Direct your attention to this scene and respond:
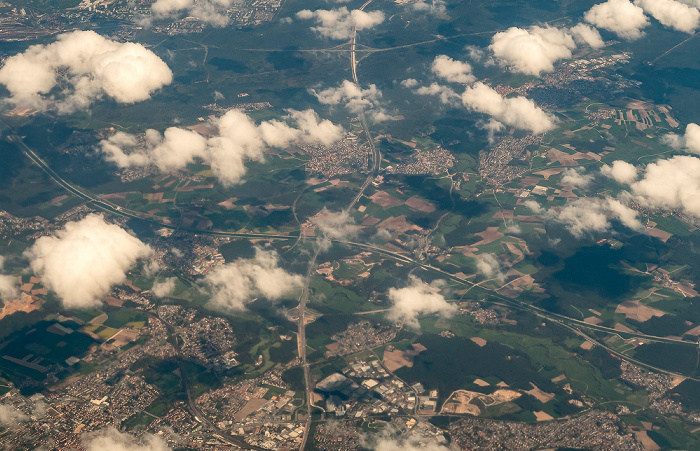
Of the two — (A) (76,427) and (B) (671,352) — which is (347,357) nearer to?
(A) (76,427)

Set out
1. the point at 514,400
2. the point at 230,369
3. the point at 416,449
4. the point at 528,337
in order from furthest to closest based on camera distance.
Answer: the point at 528,337 < the point at 230,369 < the point at 514,400 < the point at 416,449

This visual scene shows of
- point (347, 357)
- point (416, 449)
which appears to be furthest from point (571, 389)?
point (347, 357)

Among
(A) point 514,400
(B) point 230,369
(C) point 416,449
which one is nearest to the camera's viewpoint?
(C) point 416,449

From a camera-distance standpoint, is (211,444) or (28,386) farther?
(28,386)

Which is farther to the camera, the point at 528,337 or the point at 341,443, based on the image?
the point at 528,337

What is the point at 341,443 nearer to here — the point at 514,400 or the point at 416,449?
the point at 416,449

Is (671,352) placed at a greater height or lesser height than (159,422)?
lesser

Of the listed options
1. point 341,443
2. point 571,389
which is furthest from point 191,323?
point 571,389

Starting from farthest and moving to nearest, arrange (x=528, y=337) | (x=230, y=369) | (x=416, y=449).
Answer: (x=528, y=337) < (x=230, y=369) < (x=416, y=449)

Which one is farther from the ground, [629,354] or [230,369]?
[230,369]
